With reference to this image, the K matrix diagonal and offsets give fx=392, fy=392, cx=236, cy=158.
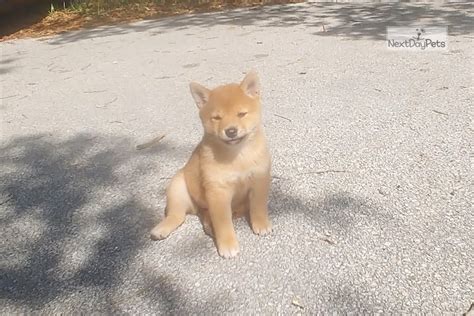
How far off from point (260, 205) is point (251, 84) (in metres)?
0.58

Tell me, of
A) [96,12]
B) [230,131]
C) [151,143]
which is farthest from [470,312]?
[96,12]

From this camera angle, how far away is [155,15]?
8688 mm

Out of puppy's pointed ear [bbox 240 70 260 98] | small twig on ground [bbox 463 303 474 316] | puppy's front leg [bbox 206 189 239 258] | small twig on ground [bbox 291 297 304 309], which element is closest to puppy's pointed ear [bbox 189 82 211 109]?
puppy's pointed ear [bbox 240 70 260 98]

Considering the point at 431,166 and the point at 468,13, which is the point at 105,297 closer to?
the point at 431,166

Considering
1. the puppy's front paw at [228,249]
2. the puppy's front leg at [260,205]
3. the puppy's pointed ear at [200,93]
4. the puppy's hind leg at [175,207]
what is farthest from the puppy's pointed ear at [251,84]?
the puppy's front paw at [228,249]

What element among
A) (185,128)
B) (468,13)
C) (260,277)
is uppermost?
(468,13)

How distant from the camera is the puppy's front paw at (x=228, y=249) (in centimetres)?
177

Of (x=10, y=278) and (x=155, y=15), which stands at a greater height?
(x=155, y=15)

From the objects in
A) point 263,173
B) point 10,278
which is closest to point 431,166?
point 263,173

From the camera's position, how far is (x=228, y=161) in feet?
5.64

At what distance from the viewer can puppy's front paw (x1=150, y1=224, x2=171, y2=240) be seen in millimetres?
1923

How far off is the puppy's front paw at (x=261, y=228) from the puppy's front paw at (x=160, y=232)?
43 centimetres

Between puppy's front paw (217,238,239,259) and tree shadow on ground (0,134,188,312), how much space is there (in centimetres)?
44

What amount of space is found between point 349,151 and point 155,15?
724cm
